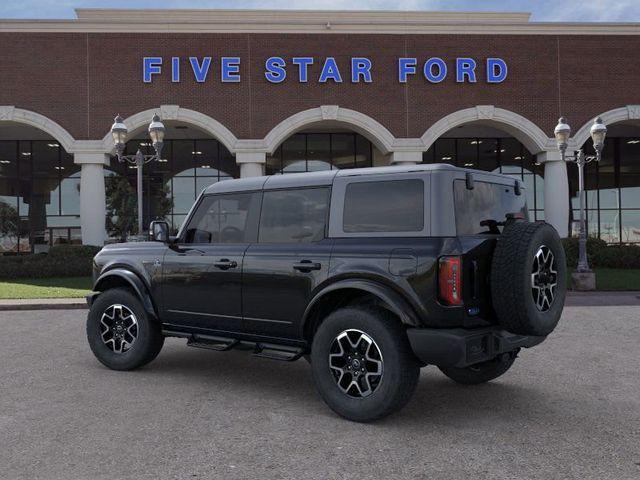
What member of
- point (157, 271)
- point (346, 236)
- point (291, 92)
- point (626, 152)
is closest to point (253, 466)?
point (346, 236)

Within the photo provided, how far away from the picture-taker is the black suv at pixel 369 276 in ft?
14.4

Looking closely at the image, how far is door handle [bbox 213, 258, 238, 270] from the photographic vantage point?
552cm

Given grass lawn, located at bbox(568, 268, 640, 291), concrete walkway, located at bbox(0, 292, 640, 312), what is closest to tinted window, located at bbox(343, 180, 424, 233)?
concrete walkway, located at bbox(0, 292, 640, 312)

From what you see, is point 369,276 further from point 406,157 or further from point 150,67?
point 150,67

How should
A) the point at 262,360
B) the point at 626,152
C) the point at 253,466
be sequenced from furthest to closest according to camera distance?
the point at 626,152
the point at 262,360
the point at 253,466

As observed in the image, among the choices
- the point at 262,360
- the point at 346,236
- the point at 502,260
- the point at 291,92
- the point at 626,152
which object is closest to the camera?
the point at 502,260

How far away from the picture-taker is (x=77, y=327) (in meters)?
10.1

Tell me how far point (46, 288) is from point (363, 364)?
48.2 ft

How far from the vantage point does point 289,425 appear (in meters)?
4.56

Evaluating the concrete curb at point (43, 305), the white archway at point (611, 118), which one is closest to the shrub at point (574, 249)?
the white archway at point (611, 118)

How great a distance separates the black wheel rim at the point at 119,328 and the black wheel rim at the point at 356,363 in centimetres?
286

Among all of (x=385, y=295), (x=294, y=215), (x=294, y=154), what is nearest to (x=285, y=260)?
(x=294, y=215)

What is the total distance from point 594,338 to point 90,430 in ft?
24.6

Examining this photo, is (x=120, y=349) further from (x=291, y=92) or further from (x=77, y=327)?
(x=291, y=92)
